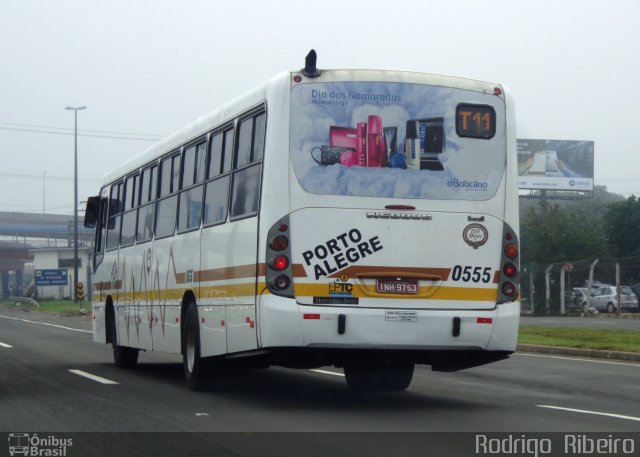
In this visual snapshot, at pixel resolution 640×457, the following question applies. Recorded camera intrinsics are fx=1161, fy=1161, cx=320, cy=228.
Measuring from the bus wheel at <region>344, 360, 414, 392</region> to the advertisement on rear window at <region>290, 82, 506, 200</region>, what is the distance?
2787mm

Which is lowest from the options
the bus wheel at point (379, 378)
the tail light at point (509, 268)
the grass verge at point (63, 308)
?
the grass verge at point (63, 308)

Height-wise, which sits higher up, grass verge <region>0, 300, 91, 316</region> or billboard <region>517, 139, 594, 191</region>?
billboard <region>517, 139, 594, 191</region>

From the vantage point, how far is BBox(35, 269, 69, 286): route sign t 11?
242 feet

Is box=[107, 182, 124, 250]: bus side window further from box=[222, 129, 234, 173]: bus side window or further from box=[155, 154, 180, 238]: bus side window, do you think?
box=[222, 129, 234, 173]: bus side window

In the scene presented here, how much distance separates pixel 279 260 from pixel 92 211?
10.8 metres

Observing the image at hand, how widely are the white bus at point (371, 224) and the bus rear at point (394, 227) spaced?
0.01 meters

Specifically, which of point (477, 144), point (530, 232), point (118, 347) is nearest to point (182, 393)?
point (477, 144)

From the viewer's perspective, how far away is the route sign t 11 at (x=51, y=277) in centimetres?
7381

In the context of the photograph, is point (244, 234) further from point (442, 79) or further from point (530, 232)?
point (530, 232)

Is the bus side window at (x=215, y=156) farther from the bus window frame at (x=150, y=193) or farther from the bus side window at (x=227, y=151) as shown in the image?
the bus window frame at (x=150, y=193)

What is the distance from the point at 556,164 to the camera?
9050cm

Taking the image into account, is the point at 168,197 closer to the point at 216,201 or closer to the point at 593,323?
the point at 216,201

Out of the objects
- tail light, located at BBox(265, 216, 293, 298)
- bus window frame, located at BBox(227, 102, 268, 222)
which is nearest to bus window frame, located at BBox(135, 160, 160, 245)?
bus window frame, located at BBox(227, 102, 268, 222)

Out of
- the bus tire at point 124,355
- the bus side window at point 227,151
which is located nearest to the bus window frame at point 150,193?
the bus tire at point 124,355
